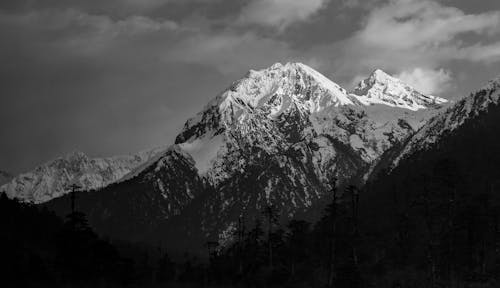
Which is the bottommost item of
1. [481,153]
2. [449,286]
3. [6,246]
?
[449,286]

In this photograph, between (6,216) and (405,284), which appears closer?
(405,284)

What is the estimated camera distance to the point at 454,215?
322ft

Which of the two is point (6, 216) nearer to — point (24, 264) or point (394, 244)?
point (24, 264)

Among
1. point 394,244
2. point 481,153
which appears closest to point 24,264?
point 394,244

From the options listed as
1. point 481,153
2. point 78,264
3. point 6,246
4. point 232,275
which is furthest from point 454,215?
point 481,153

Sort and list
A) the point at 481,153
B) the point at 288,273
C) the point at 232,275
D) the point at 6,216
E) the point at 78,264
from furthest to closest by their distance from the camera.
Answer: the point at 481,153
the point at 6,216
the point at 232,275
the point at 288,273
the point at 78,264

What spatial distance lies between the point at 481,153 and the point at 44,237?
107 m

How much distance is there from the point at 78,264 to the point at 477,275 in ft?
148

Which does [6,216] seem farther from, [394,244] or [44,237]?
[394,244]

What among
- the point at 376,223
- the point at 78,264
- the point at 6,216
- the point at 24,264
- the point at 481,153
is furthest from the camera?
the point at 481,153

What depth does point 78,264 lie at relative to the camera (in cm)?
8956

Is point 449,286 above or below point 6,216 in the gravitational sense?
below

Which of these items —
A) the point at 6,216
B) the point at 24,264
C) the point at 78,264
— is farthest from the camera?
the point at 6,216

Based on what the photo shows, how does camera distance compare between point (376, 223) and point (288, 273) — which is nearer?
point (288, 273)
